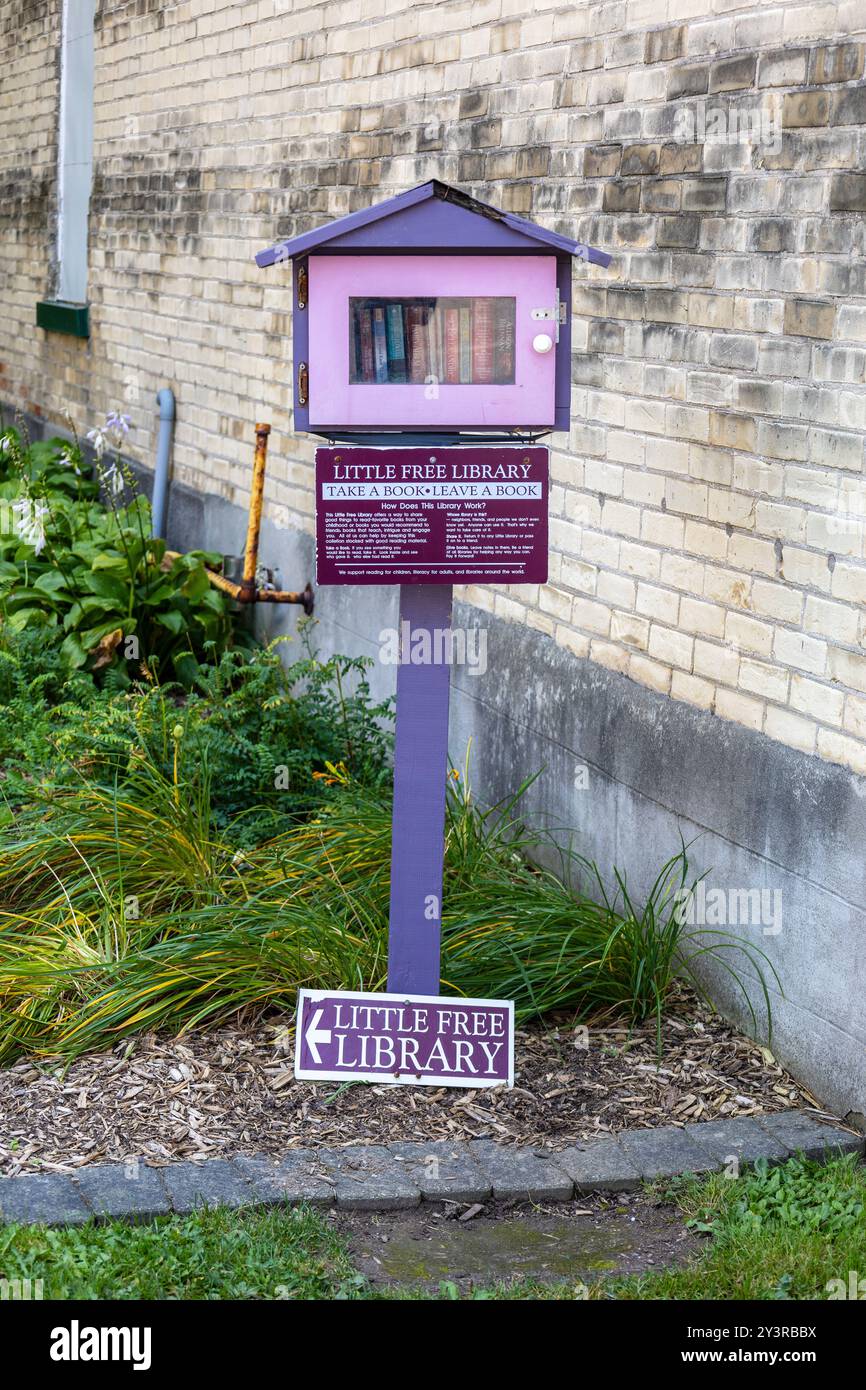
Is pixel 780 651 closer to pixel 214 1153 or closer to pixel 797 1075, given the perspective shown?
pixel 797 1075

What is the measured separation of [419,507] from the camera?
419 centimetres

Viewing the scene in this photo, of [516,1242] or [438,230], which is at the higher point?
[438,230]

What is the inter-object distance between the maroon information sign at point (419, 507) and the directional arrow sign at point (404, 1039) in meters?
1.12

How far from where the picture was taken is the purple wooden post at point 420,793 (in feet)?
14.2

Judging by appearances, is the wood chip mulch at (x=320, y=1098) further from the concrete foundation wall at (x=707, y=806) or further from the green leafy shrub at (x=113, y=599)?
the green leafy shrub at (x=113, y=599)

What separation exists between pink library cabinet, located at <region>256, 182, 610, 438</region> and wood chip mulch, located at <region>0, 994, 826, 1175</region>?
1723 mm

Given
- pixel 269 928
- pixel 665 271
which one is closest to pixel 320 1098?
pixel 269 928

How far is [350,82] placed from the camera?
24.0 feet

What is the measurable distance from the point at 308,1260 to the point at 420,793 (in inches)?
50.0

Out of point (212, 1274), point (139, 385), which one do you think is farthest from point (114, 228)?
point (212, 1274)
